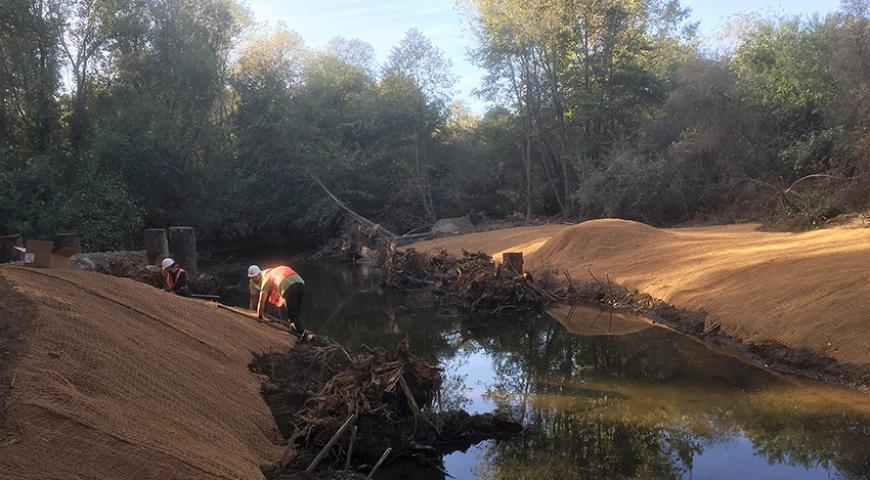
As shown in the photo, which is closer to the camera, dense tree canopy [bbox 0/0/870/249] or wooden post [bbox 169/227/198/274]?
wooden post [bbox 169/227/198/274]

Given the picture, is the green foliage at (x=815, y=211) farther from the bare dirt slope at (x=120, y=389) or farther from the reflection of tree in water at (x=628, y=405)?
the bare dirt slope at (x=120, y=389)

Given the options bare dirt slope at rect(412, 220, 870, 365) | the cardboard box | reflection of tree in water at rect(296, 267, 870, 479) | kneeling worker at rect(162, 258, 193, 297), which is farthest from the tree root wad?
bare dirt slope at rect(412, 220, 870, 365)

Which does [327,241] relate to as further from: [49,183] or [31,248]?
[31,248]

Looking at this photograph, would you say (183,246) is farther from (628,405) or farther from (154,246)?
(628,405)

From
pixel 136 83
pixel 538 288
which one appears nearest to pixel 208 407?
pixel 538 288

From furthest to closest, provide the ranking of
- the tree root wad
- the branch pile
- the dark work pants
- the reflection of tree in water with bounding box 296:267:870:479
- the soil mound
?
the soil mound, the branch pile, the dark work pants, the reflection of tree in water with bounding box 296:267:870:479, the tree root wad

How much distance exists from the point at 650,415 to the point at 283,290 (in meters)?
5.82

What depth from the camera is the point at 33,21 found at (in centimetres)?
2978

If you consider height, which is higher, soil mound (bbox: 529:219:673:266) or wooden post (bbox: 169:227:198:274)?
wooden post (bbox: 169:227:198:274)

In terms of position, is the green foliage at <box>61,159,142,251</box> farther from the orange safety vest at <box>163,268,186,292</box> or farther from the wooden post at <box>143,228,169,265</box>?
the orange safety vest at <box>163,268,186,292</box>

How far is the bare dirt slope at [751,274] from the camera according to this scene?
9953 mm

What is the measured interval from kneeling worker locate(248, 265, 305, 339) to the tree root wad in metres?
2.06

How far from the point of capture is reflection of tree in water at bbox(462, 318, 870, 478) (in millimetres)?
6949

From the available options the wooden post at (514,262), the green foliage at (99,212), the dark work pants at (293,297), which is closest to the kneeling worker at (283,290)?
the dark work pants at (293,297)
